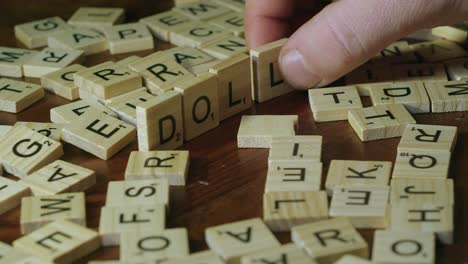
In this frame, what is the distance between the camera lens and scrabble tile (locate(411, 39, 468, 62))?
1.80 m

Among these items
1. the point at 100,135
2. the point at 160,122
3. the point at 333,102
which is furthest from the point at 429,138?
the point at 100,135

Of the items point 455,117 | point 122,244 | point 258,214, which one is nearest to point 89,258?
point 122,244

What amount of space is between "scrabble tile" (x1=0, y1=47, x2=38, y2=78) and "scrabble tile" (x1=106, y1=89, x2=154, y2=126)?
28cm

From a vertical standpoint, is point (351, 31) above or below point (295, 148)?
above

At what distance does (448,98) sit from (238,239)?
1.90 feet

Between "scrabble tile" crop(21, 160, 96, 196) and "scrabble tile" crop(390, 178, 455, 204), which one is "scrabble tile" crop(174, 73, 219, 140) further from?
"scrabble tile" crop(390, 178, 455, 204)

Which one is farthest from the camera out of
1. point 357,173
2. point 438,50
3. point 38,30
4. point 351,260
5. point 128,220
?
point 38,30

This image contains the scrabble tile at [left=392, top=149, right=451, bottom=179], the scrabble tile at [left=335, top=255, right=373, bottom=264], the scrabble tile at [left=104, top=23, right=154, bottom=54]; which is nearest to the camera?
the scrabble tile at [left=335, top=255, right=373, bottom=264]

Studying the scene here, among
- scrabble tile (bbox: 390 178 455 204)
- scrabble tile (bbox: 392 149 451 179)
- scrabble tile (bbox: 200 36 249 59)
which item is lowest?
scrabble tile (bbox: 390 178 455 204)

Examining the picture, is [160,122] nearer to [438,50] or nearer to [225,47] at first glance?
[225,47]

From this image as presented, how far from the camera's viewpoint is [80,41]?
6.27 ft

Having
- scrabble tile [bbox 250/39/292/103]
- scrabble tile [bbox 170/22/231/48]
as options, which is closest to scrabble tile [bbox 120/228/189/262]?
scrabble tile [bbox 250/39/292/103]

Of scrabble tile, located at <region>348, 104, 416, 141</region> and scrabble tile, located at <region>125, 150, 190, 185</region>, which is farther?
scrabble tile, located at <region>348, 104, 416, 141</region>

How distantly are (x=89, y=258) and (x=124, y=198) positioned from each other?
0.43 feet
